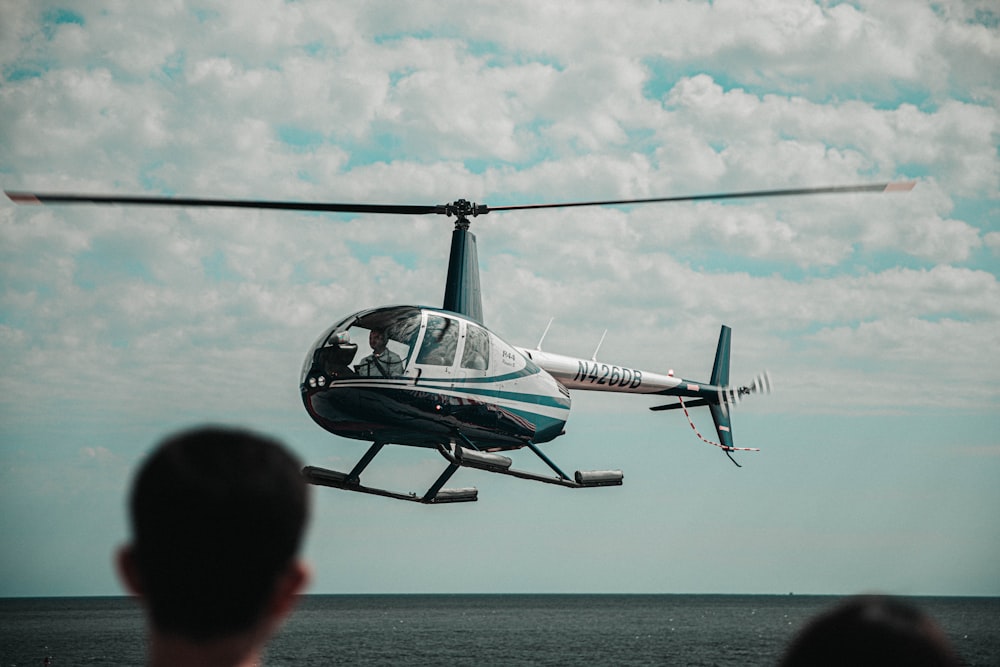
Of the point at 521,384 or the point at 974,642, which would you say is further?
the point at 974,642

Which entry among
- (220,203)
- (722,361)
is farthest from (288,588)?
(722,361)

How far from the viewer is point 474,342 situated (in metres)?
16.8

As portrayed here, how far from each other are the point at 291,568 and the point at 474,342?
1496 centimetres

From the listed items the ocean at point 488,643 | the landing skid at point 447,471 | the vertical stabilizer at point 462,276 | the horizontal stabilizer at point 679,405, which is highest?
the vertical stabilizer at point 462,276

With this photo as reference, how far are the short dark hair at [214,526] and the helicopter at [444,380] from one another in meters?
11.8

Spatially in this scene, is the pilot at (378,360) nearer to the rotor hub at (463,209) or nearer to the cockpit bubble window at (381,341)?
the cockpit bubble window at (381,341)

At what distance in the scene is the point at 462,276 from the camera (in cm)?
1948

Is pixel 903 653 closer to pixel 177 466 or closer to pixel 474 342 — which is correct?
pixel 177 466

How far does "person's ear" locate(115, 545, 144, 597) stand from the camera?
69.6 inches

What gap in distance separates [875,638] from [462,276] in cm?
1793

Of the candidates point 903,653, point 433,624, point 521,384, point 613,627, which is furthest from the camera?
point 433,624

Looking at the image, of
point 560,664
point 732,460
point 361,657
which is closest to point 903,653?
point 732,460

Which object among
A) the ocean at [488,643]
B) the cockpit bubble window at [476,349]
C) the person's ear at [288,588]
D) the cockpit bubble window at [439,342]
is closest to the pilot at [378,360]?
the cockpit bubble window at [439,342]

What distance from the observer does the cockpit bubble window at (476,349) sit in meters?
16.6
